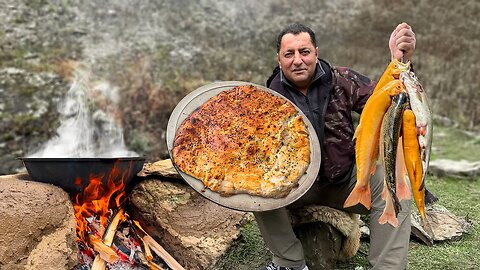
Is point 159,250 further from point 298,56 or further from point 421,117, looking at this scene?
point 421,117

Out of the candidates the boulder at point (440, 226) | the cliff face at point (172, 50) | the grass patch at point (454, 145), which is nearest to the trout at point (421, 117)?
the boulder at point (440, 226)

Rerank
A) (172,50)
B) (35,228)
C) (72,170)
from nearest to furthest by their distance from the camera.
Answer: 1. (35,228)
2. (72,170)
3. (172,50)

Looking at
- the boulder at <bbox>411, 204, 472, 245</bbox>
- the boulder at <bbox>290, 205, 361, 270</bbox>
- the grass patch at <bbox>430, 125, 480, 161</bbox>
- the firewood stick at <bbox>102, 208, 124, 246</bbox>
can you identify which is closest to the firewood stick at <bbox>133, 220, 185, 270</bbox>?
the firewood stick at <bbox>102, 208, 124, 246</bbox>

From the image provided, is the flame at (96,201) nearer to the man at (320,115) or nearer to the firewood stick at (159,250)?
the firewood stick at (159,250)

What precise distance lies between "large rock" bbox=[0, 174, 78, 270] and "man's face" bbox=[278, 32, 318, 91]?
1.60 m

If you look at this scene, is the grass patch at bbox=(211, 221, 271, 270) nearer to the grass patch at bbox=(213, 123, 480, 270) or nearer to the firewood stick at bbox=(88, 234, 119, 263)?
the grass patch at bbox=(213, 123, 480, 270)

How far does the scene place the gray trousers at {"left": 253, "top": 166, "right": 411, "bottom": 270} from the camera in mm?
3012

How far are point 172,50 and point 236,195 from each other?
8.47 metres

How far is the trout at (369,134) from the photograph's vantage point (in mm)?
2375

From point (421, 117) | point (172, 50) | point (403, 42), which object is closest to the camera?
point (421, 117)

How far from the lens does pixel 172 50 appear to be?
11109 millimetres

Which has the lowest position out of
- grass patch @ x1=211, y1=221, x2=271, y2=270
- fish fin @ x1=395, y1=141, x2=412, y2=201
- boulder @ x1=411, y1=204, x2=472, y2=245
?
grass patch @ x1=211, y1=221, x2=271, y2=270

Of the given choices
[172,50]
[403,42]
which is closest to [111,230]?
[403,42]

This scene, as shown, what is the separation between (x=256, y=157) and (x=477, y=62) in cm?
885
